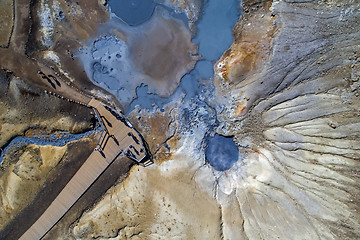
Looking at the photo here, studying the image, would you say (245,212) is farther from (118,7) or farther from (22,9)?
(22,9)

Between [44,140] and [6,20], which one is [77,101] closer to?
[44,140]

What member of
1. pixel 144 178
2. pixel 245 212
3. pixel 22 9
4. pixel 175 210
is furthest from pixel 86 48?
pixel 245 212

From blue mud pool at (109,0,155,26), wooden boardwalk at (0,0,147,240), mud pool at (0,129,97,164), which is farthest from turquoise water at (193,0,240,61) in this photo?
mud pool at (0,129,97,164)

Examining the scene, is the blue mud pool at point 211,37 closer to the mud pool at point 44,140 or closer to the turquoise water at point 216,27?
the turquoise water at point 216,27

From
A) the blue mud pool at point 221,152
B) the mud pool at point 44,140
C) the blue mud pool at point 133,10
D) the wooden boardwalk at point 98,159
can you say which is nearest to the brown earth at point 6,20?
the mud pool at point 44,140

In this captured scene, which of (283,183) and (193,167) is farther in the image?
(193,167)

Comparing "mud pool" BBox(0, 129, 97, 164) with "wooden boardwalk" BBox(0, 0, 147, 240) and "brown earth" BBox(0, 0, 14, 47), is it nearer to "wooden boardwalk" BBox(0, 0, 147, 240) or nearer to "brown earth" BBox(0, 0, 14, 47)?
"wooden boardwalk" BBox(0, 0, 147, 240)
